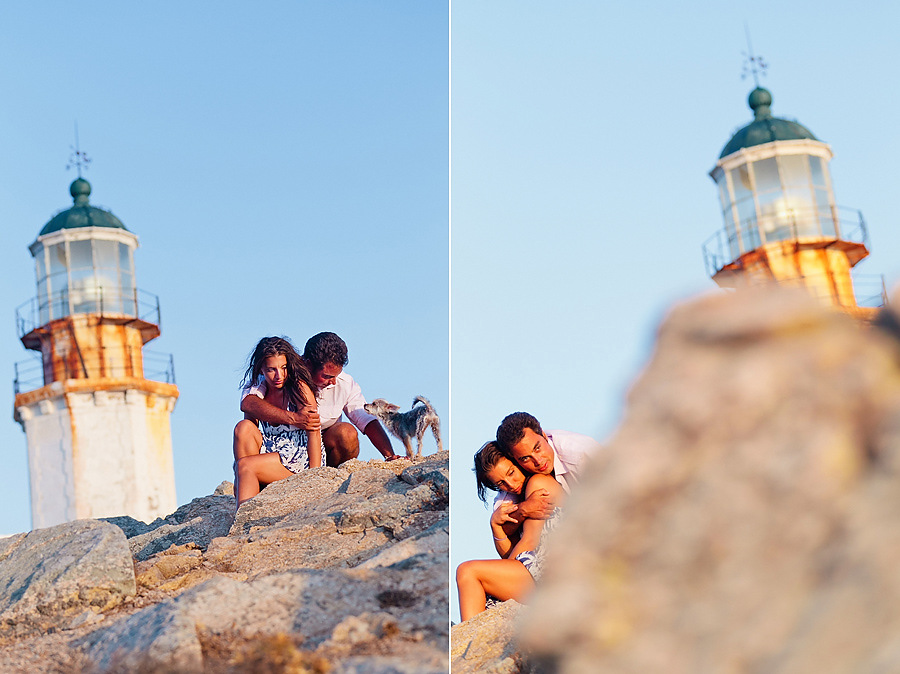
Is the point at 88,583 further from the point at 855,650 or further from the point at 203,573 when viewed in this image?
the point at 855,650

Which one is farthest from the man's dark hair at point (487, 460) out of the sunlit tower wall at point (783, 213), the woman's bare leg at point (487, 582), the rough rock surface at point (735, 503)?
the sunlit tower wall at point (783, 213)

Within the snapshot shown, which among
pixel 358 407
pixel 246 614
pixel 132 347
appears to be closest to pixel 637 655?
pixel 246 614

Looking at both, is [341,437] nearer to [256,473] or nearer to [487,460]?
[256,473]

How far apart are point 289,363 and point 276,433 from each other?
42 centimetres

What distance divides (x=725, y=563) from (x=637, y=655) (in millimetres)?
169

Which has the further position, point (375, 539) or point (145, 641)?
point (375, 539)

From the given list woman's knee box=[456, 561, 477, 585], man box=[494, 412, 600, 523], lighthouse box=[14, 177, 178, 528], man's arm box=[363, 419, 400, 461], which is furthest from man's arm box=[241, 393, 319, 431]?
lighthouse box=[14, 177, 178, 528]

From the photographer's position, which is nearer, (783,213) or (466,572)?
(466,572)

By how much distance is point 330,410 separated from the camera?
19.7 feet

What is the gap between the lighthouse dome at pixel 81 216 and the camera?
72.8 feet

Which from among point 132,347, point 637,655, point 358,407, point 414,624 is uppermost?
point 132,347

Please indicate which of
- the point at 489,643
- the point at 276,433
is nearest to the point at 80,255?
the point at 276,433

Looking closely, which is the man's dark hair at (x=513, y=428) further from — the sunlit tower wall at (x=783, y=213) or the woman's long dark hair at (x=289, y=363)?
the sunlit tower wall at (x=783, y=213)

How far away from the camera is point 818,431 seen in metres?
1.29
